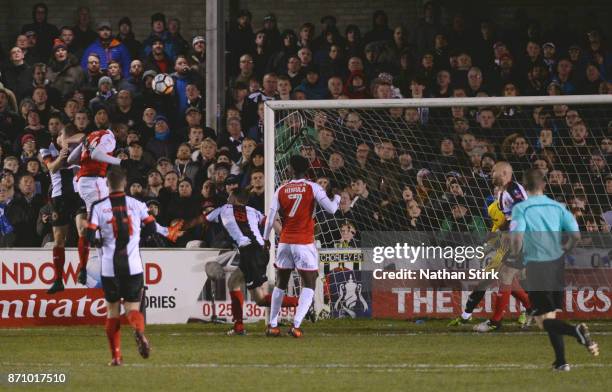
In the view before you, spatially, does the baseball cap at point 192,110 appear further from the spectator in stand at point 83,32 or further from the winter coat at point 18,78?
the spectator in stand at point 83,32

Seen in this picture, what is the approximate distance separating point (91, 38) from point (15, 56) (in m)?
1.53

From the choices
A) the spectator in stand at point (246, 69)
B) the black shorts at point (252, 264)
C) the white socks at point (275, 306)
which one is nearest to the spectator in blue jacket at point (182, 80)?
the spectator in stand at point (246, 69)

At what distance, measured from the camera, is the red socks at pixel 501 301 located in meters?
14.9

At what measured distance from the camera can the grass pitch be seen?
1012cm

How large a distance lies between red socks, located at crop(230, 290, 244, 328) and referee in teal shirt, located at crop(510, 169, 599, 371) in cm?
457

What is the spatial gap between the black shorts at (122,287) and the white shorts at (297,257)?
3202 mm

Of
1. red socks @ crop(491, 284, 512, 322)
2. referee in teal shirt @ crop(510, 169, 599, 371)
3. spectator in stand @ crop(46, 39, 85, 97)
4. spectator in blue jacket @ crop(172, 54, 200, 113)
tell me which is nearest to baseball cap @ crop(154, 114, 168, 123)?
spectator in blue jacket @ crop(172, 54, 200, 113)

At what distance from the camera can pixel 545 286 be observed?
35.5 ft

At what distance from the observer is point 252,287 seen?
1501 cm

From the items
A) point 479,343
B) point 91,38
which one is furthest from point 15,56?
point 479,343

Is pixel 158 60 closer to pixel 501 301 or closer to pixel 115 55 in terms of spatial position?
pixel 115 55

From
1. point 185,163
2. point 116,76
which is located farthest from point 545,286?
point 116,76

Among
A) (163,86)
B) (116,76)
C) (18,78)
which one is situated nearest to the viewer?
(163,86)

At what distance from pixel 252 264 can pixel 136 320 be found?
3887 mm
